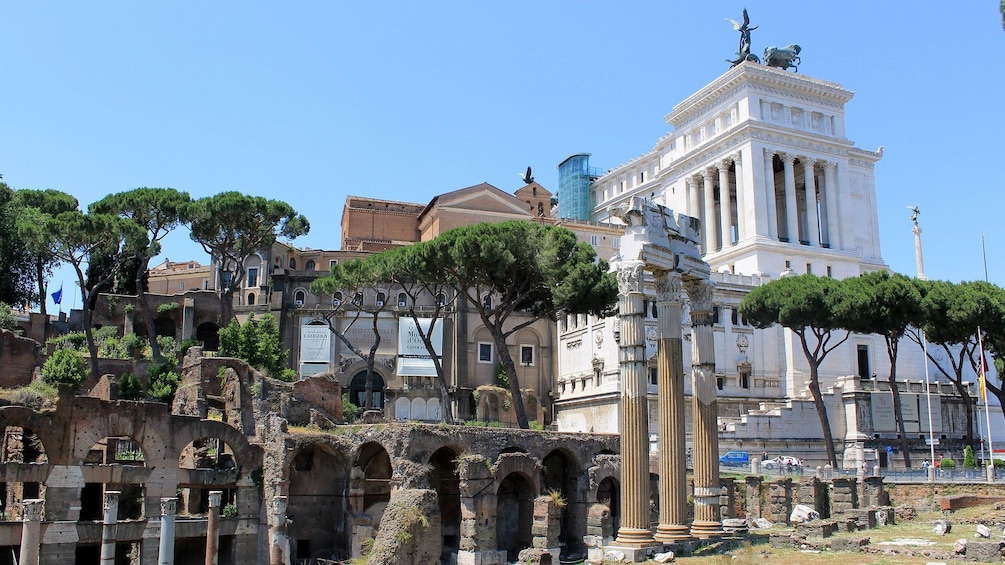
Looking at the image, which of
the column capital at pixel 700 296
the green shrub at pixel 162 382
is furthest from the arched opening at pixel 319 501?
the column capital at pixel 700 296

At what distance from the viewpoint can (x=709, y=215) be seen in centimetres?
5850

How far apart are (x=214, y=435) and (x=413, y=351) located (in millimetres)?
17680

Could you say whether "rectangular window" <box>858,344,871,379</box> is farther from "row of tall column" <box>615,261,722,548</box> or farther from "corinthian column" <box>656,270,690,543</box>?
"corinthian column" <box>656,270,690,543</box>

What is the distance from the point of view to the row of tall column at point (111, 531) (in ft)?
74.8

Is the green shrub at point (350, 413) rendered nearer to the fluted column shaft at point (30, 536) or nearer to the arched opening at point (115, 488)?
the arched opening at point (115, 488)

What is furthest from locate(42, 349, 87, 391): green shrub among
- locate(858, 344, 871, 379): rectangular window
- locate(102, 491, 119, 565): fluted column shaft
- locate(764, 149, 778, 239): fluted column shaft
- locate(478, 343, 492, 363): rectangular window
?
locate(858, 344, 871, 379): rectangular window

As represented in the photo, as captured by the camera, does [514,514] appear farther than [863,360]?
No

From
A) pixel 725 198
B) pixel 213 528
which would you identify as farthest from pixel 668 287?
pixel 725 198

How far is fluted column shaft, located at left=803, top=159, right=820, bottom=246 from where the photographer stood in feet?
184

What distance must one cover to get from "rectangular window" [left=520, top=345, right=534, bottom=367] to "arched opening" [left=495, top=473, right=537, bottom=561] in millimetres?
15598

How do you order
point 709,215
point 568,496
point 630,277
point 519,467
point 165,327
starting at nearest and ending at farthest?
point 630,277 → point 519,467 → point 568,496 → point 165,327 → point 709,215

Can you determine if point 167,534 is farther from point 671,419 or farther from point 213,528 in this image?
point 671,419

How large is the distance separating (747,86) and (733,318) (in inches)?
636

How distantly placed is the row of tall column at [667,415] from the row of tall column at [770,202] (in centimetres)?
3522
